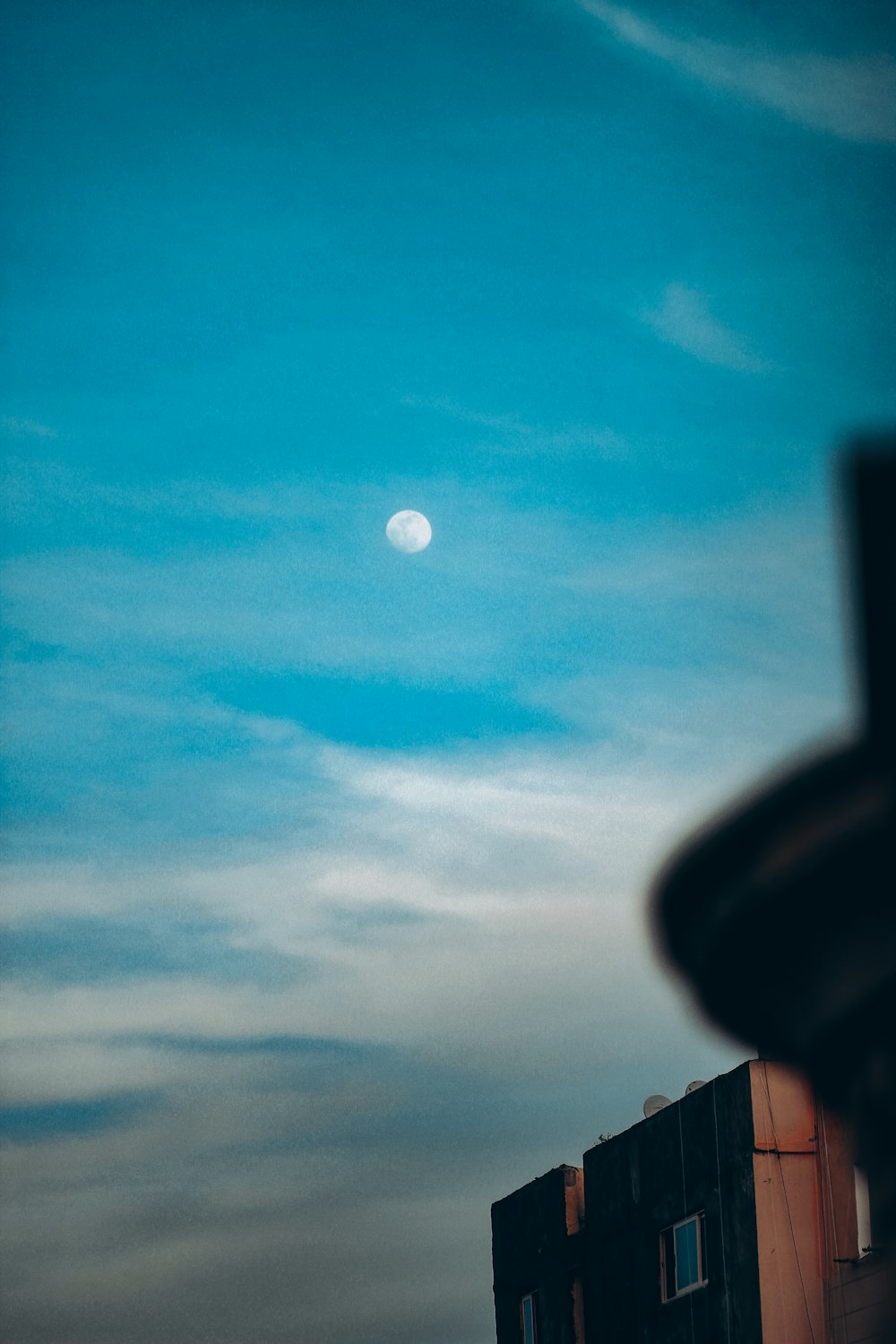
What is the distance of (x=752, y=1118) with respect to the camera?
25312 millimetres

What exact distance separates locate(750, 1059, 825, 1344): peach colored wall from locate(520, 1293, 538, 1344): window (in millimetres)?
9677

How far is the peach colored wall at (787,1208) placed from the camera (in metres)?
24.5

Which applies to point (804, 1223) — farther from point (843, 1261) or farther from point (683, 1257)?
point (683, 1257)

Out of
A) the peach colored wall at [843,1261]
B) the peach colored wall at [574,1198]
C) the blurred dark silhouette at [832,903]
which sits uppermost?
the peach colored wall at [574,1198]

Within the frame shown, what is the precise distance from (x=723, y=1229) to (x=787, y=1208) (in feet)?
4.47

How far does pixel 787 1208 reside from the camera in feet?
82.3

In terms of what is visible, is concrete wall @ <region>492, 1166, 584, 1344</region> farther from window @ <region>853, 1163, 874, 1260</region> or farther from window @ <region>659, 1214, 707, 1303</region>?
window @ <region>853, 1163, 874, 1260</region>

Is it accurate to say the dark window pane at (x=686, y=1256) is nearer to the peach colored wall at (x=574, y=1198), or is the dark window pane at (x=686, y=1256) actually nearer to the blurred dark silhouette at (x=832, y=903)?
the peach colored wall at (x=574, y=1198)

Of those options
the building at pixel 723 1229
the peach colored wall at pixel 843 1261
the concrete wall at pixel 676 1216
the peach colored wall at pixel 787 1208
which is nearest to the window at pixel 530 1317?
the building at pixel 723 1229

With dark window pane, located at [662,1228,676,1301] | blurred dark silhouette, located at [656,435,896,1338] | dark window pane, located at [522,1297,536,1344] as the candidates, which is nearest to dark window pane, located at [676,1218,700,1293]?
dark window pane, located at [662,1228,676,1301]

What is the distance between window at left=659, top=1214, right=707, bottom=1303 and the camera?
26.8 metres

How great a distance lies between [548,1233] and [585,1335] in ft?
7.11

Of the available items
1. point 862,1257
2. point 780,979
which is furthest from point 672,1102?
point 780,979

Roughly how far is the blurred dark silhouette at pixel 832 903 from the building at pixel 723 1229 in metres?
17.5
